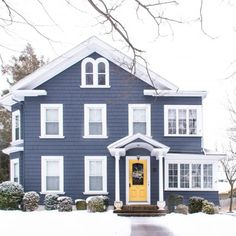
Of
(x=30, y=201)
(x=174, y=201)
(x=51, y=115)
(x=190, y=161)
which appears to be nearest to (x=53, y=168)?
(x=30, y=201)

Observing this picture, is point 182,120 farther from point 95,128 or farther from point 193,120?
point 95,128

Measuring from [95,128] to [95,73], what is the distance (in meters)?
2.51

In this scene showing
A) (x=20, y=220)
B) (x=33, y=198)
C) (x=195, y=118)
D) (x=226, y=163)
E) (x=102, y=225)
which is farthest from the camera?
(x=226, y=163)

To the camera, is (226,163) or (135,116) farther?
(226,163)

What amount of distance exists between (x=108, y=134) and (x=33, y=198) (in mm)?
4379

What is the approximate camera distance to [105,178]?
26234 mm

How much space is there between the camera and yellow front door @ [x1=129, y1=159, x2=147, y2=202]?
2622cm

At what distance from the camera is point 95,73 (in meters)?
26.7

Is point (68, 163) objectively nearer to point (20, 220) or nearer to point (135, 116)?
point (135, 116)

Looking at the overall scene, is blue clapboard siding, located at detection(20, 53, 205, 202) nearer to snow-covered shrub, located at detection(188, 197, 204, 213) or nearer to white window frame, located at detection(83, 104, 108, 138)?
white window frame, located at detection(83, 104, 108, 138)

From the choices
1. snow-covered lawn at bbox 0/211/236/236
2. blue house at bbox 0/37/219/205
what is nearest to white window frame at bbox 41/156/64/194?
blue house at bbox 0/37/219/205

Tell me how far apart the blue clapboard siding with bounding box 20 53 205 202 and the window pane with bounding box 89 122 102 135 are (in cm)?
37

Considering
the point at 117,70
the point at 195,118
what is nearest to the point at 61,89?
the point at 117,70

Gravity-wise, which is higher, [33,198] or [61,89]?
[61,89]
